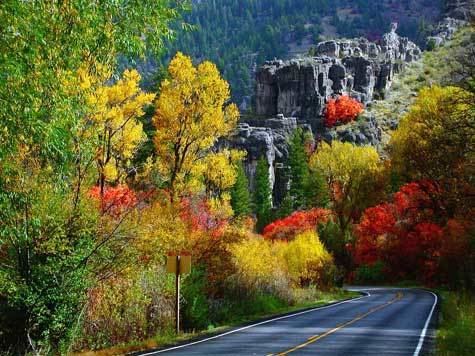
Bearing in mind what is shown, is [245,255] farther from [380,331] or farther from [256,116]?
[256,116]

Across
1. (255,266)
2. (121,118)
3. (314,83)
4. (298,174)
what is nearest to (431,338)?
(255,266)

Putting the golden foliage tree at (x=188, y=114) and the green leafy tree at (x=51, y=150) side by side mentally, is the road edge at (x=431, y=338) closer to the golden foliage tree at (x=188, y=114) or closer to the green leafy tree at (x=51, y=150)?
the green leafy tree at (x=51, y=150)

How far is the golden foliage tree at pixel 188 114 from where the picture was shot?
27016 millimetres

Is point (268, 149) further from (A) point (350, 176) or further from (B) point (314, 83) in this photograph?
(A) point (350, 176)

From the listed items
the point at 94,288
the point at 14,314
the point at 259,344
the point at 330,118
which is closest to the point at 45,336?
the point at 14,314

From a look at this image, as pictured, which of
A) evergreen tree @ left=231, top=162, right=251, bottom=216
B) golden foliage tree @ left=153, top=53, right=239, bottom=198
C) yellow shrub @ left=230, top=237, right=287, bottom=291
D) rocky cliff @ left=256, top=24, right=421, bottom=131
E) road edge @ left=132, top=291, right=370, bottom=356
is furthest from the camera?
rocky cliff @ left=256, top=24, right=421, bottom=131

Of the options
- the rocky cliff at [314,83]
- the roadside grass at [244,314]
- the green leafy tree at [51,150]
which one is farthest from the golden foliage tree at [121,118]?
the rocky cliff at [314,83]

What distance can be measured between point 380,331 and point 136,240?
961 cm

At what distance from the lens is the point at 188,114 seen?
2720 cm

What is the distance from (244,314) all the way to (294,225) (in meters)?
30.7

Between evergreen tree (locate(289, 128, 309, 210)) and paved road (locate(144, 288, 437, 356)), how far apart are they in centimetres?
5109

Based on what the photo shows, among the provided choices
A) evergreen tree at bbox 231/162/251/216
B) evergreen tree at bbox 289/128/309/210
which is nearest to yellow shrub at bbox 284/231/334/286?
evergreen tree at bbox 231/162/251/216

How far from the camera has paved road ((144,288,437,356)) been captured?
1494cm

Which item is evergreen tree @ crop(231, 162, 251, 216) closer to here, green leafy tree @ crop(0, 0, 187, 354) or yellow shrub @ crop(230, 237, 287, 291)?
yellow shrub @ crop(230, 237, 287, 291)
